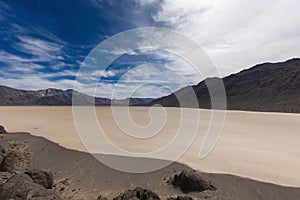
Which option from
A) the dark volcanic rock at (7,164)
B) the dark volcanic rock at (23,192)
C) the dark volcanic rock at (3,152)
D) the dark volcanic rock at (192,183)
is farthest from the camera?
the dark volcanic rock at (3,152)

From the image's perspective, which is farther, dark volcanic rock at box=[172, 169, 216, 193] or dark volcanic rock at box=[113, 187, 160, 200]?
dark volcanic rock at box=[172, 169, 216, 193]

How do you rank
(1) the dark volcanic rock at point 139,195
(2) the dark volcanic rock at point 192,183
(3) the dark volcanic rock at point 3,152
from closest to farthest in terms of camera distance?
(1) the dark volcanic rock at point 139,195
(2) the dark volcanic rock at point 192,183
(3) the dark volcanic rock at point 3,152

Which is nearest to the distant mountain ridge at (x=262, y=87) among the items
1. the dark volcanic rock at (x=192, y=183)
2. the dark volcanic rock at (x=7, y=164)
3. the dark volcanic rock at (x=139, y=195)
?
the dark volcanic rock at (x=192, y=183)

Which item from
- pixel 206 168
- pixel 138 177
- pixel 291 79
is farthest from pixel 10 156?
pixel 291 79

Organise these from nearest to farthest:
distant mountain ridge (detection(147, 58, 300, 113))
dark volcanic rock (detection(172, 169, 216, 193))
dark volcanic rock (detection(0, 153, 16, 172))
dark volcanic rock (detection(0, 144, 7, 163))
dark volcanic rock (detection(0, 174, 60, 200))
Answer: dark volcanic rock (detection(0, 174, 60, 200)), dark volcanic rock (detection(172, 169, 216, 193)), dark volcanic rock (detection(0, 153, 16, 172)), dark volcanic rock (detection(0, 144, 7, 163)), distant mountain ridge (detection(147, 58, 300, 113))

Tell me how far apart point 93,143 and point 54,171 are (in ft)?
16.1

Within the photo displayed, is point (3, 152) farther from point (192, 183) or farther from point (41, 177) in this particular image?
point (192, 183)

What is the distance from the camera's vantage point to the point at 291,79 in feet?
389

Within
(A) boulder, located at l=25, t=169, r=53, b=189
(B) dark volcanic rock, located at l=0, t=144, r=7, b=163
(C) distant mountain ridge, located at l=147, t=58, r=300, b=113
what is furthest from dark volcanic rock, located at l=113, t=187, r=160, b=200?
(C) distant mountain ridge, located at l=147, t=58, r=300, b=113

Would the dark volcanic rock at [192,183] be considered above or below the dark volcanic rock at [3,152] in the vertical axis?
below

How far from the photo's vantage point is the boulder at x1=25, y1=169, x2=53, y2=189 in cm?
701

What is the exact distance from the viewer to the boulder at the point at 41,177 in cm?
701

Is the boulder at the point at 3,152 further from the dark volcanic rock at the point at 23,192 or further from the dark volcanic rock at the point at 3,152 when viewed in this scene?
the dark volcanic rock at the point at 23,192

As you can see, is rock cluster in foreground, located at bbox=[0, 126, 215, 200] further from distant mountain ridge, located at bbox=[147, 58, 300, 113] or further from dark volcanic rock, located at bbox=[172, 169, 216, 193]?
distant mountain ridge, located at bbox=[147, 58, 300, 113]
